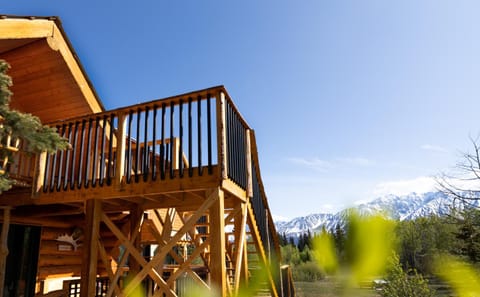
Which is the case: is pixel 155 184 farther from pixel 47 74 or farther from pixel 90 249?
pixel 47 74

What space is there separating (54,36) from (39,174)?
305cm

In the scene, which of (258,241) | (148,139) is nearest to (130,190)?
(148,139)

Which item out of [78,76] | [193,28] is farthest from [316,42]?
[78,76]

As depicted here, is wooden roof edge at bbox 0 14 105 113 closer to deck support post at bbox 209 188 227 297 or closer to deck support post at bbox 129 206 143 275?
deck support post at bbox 129 206 143 275

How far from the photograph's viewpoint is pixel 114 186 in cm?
540

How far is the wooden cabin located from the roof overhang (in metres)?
0.03

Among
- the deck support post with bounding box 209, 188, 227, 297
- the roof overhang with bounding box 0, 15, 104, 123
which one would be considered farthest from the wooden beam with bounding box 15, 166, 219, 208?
the roof overhang with bounding box 0, 15, 104, 123

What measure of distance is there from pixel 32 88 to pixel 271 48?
822 centimetres

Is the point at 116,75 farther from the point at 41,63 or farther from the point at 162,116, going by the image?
the point at 162,116

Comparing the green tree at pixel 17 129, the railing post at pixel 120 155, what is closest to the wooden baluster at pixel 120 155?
the railing post at pixel 120 155

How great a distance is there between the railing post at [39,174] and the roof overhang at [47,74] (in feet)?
7.27

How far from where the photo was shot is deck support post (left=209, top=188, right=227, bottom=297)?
451cm

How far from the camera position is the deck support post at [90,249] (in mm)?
5324

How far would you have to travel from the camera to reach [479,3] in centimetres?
810
